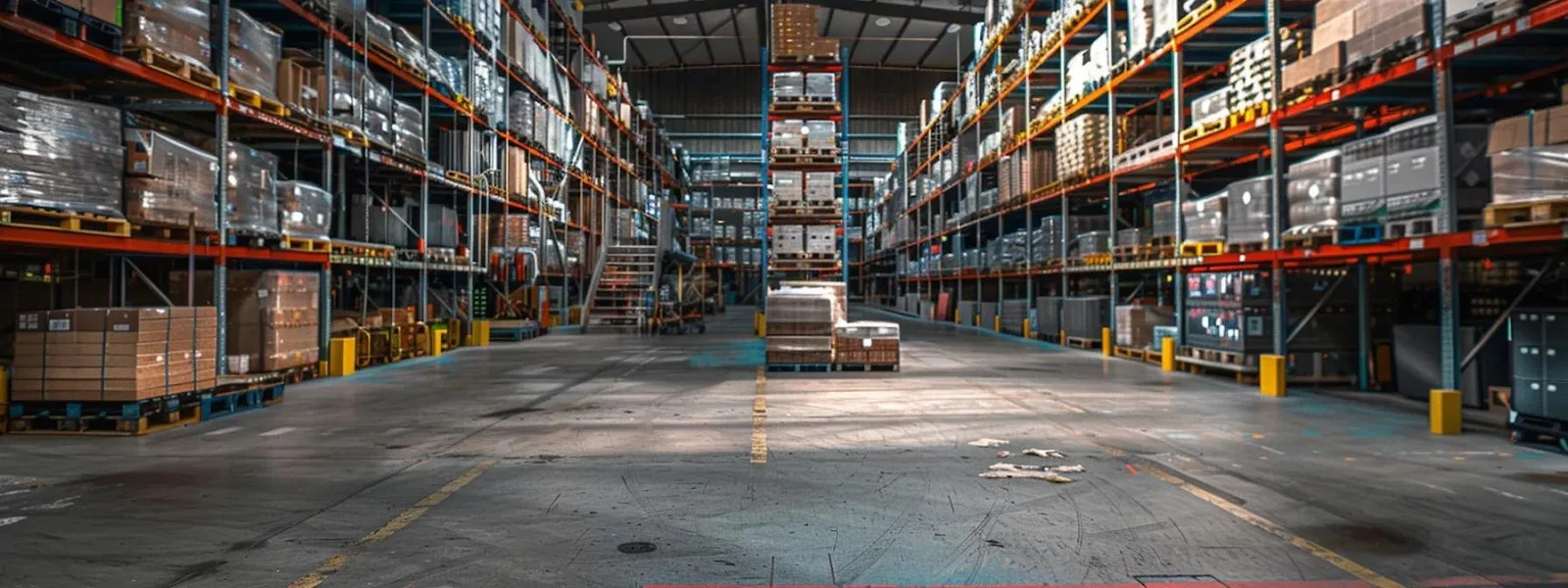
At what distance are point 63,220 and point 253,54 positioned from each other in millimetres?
3126

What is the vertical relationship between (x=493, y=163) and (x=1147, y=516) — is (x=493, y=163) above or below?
above

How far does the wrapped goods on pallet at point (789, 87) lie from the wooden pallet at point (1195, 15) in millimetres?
6726

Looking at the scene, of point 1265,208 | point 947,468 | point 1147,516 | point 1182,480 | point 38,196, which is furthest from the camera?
point 1265,208

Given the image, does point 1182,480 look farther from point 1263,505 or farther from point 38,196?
point 38,196

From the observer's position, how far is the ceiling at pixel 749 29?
105 feet

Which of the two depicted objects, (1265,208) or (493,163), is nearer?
(1265,208)

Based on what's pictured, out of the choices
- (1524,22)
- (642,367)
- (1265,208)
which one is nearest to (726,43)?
(642,367)

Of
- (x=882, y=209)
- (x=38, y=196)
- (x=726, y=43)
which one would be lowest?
(x=38, y=196)

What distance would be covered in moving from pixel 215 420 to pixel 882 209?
34.5m

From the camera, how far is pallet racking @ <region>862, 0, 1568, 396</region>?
6.62 m

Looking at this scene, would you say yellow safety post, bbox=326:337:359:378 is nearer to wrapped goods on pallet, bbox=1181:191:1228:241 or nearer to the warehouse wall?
wrapped goods on pallet, bbox=1181:191:1228:241

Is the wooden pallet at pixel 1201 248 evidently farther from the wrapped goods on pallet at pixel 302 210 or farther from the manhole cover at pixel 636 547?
the wrapped goods on pallet at pixel 302 210

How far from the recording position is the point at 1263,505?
4129 mm

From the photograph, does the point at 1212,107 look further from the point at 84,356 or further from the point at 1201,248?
the point at 84,356
